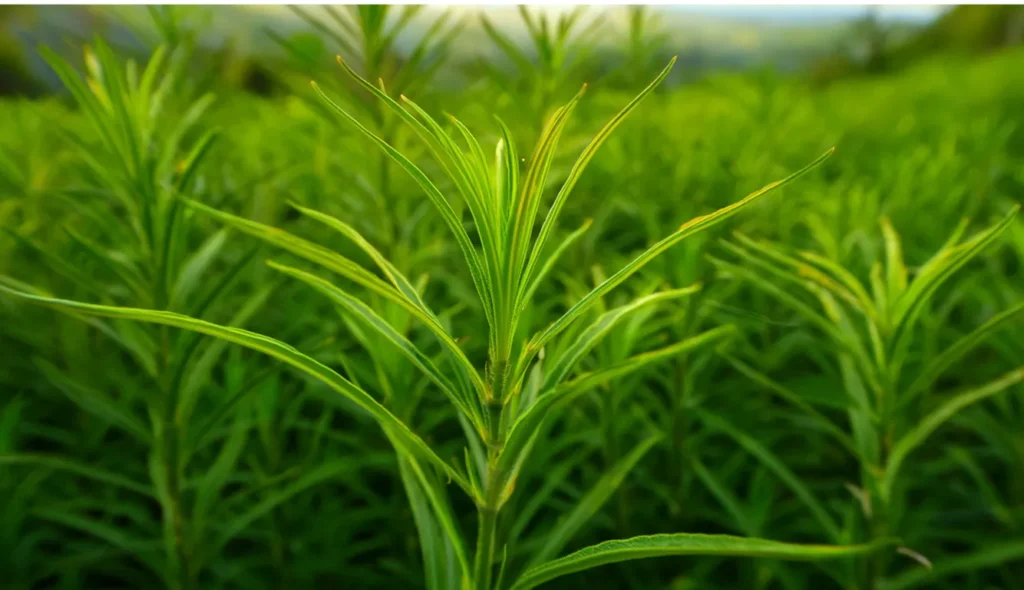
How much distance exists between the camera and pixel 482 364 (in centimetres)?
134

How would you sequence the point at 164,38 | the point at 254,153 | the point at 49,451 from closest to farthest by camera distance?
the point at 49,451, the point at 164,38, the point at 254,153

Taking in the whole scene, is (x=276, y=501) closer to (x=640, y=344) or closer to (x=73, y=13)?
(x=640, y=344)

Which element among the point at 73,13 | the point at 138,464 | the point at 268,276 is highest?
the point at 73,13

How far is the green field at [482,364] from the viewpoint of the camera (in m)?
0.52

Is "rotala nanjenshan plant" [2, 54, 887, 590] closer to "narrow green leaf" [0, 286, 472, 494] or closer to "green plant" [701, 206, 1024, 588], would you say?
"narrow green leaf" [0, 286, 472, 494]

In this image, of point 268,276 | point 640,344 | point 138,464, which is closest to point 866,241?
point 640,344

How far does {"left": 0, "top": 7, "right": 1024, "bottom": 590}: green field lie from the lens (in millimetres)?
521

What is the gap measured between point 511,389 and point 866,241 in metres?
0.87

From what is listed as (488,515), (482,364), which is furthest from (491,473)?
(482,364)

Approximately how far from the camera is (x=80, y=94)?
0.78 metres

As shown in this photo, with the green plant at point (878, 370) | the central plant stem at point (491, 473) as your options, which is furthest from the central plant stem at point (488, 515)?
the green plant at point (878, 370)

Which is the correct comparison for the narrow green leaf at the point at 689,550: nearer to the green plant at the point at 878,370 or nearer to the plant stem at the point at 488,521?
the plant stem at the point at 488,521

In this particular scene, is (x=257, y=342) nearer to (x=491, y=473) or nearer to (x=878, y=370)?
(x=491, y=473)

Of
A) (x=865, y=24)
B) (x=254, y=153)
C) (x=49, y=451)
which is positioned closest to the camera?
(x=49, y=451)
